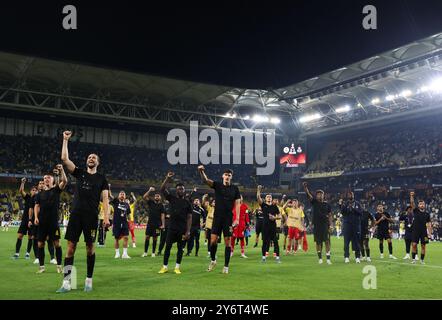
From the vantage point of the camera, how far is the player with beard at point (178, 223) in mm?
11109

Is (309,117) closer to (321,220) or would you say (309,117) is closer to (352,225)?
(352,225)

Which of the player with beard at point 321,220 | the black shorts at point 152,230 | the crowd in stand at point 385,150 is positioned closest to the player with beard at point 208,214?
the black shorts at point 152,230

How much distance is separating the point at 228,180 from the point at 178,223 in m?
1.64

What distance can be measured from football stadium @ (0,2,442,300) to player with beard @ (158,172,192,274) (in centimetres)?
4

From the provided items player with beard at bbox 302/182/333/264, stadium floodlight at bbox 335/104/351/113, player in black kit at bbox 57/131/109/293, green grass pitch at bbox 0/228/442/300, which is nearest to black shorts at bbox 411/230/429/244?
green grass pitch at bbox 0/228/442/300

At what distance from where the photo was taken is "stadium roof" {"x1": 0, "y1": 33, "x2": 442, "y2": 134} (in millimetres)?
37844

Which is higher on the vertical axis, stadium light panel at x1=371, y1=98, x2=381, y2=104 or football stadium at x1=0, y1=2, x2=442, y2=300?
stadium light panel at x1=371, y1=98, x2=381, y2=104

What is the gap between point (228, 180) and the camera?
11227 millimetres

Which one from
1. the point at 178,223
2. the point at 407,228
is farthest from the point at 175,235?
the point at 407,228

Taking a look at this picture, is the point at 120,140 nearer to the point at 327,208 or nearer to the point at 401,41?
the point at 401,41

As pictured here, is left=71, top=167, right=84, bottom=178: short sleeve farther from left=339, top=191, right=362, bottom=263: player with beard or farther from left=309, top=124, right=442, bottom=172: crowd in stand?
left=309, top=124, right=442, bottom=172: crowd in stand

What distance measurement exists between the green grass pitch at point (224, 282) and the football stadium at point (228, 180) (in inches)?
2.3
